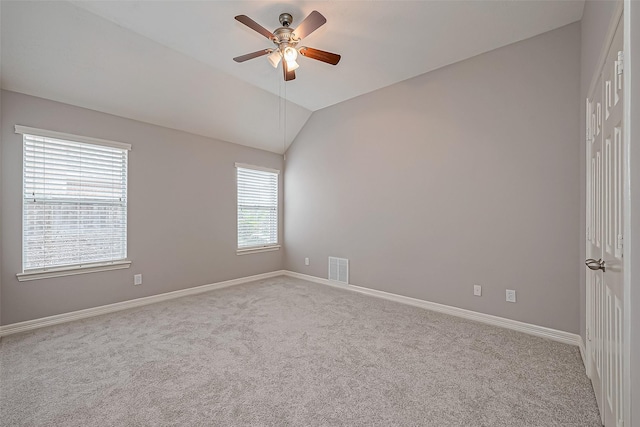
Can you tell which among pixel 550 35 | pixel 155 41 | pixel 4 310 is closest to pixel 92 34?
pixel 155 41

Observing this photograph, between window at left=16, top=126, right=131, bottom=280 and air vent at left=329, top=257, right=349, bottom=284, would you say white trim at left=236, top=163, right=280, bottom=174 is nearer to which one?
window at left=16, top=126, right=131, bottom=280

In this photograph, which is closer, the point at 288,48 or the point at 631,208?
the point at 631,208

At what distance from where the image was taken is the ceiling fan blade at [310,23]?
2.08 meters

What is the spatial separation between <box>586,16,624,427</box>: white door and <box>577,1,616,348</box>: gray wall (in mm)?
274

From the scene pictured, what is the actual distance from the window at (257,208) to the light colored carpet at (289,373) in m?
1.92

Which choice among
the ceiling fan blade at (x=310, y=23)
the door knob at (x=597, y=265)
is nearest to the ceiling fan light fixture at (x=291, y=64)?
the ceiling fan blade at (x=310, y=23)

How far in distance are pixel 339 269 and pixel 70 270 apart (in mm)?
3476

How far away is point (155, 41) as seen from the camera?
298cm

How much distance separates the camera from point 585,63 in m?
2.38

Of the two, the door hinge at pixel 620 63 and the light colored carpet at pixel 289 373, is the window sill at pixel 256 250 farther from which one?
the door hinge at pixel 620 63

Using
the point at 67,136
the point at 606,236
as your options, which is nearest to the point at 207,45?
the point at 67,136

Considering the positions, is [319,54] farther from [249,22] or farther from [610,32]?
[610,32]

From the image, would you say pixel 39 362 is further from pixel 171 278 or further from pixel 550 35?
Result: pixel 550 35

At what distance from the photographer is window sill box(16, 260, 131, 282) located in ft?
9.73
